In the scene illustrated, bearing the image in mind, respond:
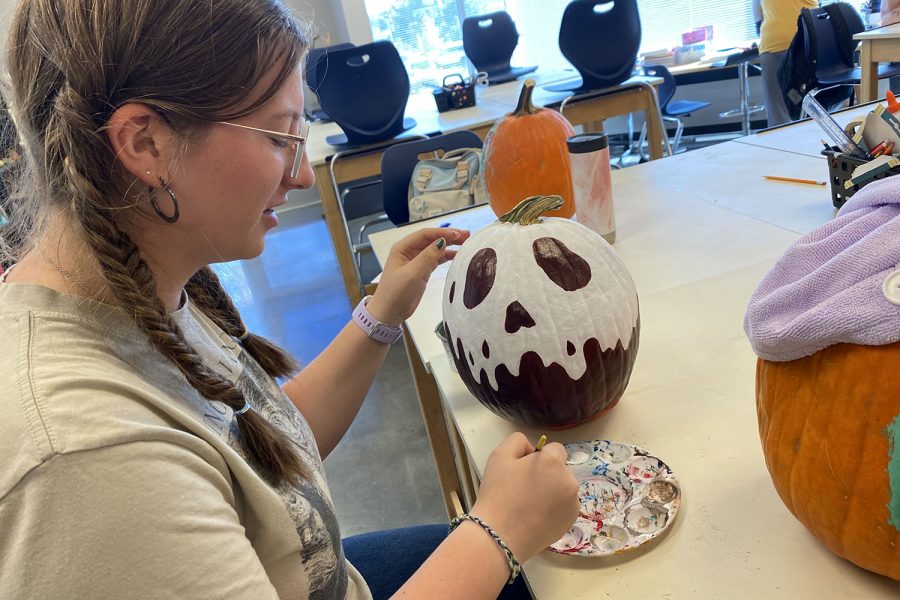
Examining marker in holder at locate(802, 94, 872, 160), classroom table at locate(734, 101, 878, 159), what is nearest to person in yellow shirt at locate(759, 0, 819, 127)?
classroom table at locate(734, 101, 878, 159)

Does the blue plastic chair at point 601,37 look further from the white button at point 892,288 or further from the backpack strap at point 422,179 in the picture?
the white button at point 892,288

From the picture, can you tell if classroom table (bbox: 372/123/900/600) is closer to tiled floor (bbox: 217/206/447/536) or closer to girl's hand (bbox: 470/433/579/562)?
girl's hand (bbox: 470/433/579/562)

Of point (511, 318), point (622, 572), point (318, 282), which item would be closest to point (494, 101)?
point (318, 282)

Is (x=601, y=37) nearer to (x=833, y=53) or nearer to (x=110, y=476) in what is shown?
(x=833, y=53)

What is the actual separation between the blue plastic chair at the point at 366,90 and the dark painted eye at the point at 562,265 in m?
2.16

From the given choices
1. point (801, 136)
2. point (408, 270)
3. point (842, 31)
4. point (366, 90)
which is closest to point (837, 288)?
point (408, 270)

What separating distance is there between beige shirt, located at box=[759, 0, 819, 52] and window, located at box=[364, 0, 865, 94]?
72.0 inches

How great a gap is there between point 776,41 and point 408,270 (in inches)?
140

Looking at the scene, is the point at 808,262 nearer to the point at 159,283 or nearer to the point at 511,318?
the point at 511,318

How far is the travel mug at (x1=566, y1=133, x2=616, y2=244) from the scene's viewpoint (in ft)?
4.13

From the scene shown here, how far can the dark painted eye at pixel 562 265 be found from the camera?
730 millimetres

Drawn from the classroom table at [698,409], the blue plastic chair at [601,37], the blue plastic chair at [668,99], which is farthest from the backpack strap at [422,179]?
the blue plastic chair at [668,99]

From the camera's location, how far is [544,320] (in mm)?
720

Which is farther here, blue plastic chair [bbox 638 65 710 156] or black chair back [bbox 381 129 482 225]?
blue plastic chair [bbox 638 65 710 156]
